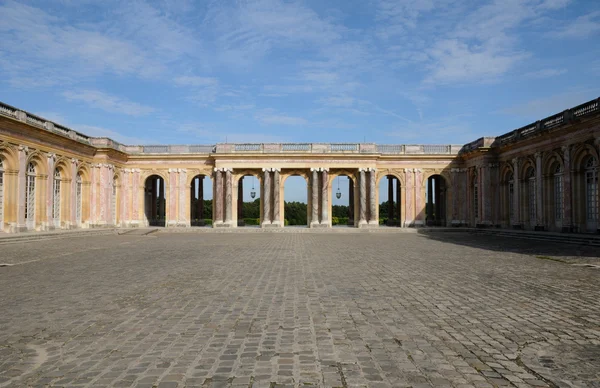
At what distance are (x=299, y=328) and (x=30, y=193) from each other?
26471 mm

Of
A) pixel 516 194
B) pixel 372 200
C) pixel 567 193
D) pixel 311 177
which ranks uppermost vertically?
pixel 311 177

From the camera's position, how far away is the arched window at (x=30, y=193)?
2641cm

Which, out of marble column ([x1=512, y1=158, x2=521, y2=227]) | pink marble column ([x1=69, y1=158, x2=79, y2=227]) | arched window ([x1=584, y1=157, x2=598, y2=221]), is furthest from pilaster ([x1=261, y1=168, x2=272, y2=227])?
arched window ([x1=584, y1=157, x2=598, y2=221])

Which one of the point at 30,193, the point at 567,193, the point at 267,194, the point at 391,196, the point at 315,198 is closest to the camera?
the point at 567,193

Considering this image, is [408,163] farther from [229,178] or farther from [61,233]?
[61,233]

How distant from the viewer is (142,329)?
18.1ft

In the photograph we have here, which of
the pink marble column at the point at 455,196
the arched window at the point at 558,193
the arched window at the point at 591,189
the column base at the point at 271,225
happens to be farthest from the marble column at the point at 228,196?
the arched window at the point at 591,189

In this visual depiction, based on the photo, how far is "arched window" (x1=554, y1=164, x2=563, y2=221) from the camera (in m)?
25.6

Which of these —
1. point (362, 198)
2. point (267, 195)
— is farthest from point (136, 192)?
point (362, 198)

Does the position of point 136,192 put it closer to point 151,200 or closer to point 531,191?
point 151,200

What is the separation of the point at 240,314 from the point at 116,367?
2263 millimetres

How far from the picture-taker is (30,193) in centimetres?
2683

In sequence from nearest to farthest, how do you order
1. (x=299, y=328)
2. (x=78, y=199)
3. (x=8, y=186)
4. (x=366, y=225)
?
(x=299, y=328) → (x=8, y=186) → (x=78, y=199) → (x=366, y=225)

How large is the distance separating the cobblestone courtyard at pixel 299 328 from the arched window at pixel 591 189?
571 inches
